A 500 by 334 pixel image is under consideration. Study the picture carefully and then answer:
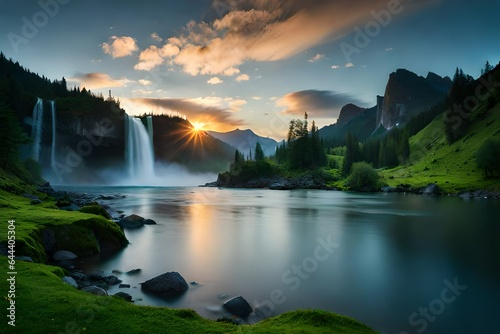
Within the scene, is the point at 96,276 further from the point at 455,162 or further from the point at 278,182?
the point at 278,182

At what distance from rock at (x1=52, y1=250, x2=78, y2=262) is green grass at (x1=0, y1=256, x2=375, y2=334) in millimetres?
11193

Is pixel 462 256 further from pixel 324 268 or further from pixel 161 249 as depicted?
pixel 161 249

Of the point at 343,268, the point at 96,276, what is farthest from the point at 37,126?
the point at 343,268

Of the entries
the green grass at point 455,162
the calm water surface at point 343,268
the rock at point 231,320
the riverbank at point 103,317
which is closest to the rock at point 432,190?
the green grass at point 455,162

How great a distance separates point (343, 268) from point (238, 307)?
11.6 metres

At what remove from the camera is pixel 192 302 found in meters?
16.5

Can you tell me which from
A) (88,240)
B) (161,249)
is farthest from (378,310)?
(88,240)

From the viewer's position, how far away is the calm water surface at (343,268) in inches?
628

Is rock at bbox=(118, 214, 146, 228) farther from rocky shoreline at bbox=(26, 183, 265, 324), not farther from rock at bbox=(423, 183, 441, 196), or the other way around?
rock at bbox=(423, 183, 441, 196)

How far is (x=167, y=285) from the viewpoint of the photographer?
17.8 metres

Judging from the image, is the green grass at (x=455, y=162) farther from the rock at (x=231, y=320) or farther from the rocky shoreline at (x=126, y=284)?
the rock at (x=231, y=320)

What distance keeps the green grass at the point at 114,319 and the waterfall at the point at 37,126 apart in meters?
183

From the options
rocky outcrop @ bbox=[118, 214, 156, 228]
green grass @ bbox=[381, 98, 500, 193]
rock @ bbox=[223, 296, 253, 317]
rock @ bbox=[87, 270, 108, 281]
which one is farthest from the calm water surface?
green grass @ bbox=[381, 98, 500, 193]

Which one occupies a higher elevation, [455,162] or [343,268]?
[455,162]
